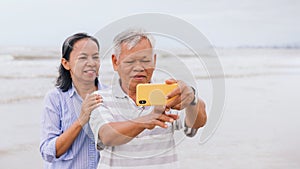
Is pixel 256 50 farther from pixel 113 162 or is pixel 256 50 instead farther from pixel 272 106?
pixel 113 162

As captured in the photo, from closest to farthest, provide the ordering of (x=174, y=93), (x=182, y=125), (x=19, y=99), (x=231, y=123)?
(x=174, y=93) → (x=182, y=125) → (x=231, y=123) → (x=19, y=99)

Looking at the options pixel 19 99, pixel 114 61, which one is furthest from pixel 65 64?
pixel 19 99

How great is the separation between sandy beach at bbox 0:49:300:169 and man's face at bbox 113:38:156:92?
15 cm

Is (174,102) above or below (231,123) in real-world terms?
above

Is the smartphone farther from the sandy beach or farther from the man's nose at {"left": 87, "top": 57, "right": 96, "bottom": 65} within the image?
the man's nose at {"left": 87, "top": 57, "right": 96, "bottom": 65}

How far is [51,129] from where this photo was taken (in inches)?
52.6

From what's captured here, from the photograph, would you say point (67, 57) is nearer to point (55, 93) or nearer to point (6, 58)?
point (55, 93)

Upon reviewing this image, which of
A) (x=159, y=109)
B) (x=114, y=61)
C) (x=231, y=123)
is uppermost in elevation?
(x=114, y=61)

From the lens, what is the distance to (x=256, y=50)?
10125 millimetres

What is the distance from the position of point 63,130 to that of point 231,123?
9.15ft

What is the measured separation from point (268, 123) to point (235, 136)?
0.54 m

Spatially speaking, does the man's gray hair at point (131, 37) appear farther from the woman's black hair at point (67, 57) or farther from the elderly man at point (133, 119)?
the woman's black hair at point (67, 57)

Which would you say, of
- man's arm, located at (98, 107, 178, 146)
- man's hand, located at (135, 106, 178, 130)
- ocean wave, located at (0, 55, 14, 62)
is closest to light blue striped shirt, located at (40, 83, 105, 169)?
man's arm, located at (98, 107, 178, 146)

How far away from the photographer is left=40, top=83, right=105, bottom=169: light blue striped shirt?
1.33 meters
